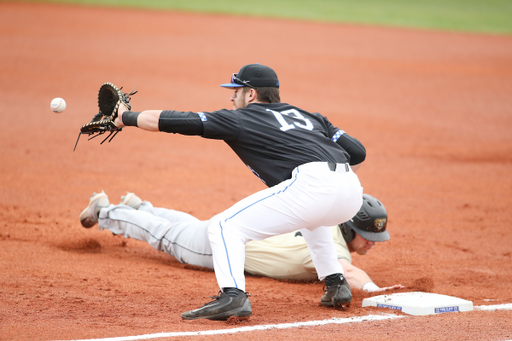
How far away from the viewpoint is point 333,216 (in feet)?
12.8

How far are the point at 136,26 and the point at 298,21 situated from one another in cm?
894

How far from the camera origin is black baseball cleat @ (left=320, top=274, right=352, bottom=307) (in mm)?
4145

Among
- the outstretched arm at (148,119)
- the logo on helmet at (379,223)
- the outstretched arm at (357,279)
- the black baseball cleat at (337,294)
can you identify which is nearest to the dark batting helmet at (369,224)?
the logo on helmet at (379,223)

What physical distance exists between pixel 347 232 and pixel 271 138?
1.56m

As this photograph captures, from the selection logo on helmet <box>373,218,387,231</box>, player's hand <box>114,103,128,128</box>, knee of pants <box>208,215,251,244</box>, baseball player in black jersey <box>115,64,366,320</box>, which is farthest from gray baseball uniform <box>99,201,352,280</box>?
player's hand <box>114,103,128,128</box>

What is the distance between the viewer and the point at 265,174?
4043 millimetres

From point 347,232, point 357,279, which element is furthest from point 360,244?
point 357,279

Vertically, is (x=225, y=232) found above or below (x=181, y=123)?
below

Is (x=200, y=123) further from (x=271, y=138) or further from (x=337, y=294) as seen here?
(x=337, y=294)

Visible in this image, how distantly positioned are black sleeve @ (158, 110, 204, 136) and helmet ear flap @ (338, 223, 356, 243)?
1.86 m

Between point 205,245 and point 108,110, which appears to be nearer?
point 108,110

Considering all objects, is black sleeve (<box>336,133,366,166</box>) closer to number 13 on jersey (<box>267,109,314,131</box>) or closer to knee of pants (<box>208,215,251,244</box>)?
number 13 on jersey (<box>267,109,314,131</box>)

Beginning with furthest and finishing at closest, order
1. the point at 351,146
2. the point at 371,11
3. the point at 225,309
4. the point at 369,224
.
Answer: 1. the point at 371,11
2. the point at 369,224
3. the point at 351,146
4. the point at 225,309

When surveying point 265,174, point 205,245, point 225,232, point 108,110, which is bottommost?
point 205,245
